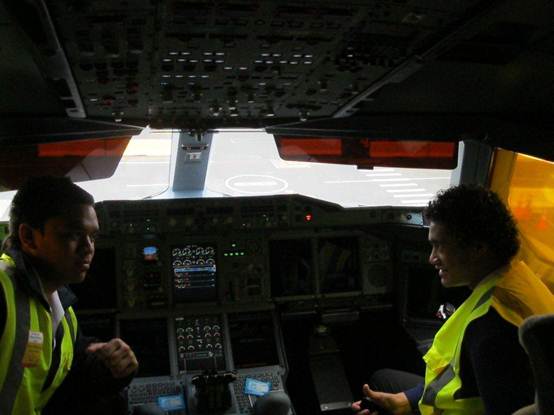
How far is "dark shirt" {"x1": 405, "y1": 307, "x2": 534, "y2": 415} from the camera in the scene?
1.61 metres

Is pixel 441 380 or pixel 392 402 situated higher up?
pixel 441 380

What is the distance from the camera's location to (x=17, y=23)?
1323mm

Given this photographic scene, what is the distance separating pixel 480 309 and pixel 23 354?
53.3 inches

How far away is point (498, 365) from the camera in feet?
5.37

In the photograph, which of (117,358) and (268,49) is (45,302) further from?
(268,49)

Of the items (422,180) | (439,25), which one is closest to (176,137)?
(439,25)

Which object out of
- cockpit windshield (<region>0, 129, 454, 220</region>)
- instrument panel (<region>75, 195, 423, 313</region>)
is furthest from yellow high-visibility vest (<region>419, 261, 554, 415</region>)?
cockpit windshield (<region>0, 129, 454, 220</region>)

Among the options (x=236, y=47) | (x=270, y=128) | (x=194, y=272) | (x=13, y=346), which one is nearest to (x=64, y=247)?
(x=13, y=346)

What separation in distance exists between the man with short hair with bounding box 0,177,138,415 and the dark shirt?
115cm

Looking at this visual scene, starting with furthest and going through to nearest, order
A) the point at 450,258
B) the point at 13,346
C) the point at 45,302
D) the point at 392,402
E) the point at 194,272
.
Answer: the point at 194,272 → the point at 392,402 → the point at 450,258 → the point at 45,302 → the point at 13,346

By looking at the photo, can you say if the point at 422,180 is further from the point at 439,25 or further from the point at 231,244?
the point at 439,25

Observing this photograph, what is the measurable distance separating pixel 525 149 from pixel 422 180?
720 cm

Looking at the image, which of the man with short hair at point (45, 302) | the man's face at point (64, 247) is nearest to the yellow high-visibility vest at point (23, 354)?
the man with short hair at point (45, 302)

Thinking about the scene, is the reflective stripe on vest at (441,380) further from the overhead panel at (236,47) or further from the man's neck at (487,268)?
the overhead panel at (236,47)
